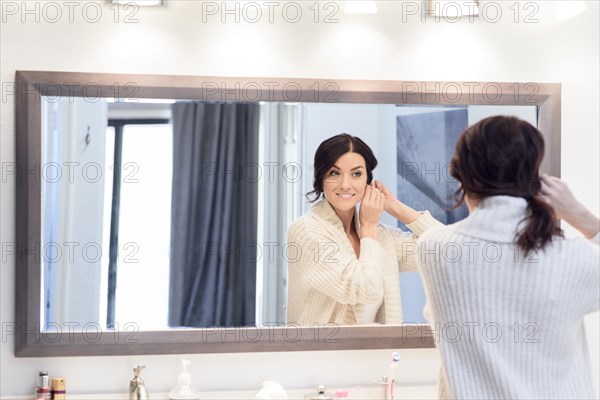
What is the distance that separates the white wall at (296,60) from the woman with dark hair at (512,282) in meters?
0.67

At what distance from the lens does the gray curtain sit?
1.97 metres

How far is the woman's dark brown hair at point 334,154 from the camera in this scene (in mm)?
2021

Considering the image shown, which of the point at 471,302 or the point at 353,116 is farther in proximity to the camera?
the point at 353,116

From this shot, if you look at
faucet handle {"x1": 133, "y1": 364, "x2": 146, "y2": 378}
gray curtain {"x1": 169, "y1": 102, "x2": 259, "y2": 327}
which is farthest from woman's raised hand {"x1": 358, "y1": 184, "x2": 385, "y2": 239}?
faucet handle {"x1": 133, "y1": 364, "x2": 146, "y2": 378}

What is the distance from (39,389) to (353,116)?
42.3 inches

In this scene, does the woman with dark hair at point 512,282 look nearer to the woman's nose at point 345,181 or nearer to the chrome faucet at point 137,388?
the woman's nose at point 345,181

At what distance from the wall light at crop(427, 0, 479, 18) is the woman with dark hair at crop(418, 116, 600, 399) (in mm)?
763

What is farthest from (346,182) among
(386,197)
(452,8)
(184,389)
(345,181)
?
(184,389)

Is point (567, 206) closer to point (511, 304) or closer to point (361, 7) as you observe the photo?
point (511, 304)

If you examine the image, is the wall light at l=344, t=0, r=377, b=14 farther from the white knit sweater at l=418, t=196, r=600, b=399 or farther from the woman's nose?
the white knit sweater at l=418, t=196, r=600, b=399

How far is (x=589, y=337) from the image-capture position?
84.0 inches

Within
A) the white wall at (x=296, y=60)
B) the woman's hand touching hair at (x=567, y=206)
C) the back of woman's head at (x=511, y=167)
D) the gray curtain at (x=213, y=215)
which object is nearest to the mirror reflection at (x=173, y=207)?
the gray curtain at (x=213, y=215)

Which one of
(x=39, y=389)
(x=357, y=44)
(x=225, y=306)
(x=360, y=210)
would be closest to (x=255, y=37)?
(x=357, y=44)

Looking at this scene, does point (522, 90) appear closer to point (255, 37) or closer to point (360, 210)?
point (360, 210)
